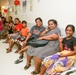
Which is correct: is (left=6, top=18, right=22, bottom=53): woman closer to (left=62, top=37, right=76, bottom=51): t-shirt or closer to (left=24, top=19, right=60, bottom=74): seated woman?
(left=24, top=19, right=60, bottom=74): seated woman

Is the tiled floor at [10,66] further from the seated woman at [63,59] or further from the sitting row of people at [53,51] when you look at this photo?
the seated woman at [63,59]

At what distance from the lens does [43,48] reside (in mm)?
3008

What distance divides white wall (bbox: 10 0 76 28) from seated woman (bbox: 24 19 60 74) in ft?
0.74

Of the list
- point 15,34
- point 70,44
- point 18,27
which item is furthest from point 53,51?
point 18,27

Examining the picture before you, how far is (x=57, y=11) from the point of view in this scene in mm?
3484

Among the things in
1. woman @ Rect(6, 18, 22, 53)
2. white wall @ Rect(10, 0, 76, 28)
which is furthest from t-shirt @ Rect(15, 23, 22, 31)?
white wall @ Rect(10, 0, 76, 28)

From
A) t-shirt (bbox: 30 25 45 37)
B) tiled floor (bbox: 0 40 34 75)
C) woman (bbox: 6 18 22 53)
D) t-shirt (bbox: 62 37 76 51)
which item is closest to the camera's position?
t-shirt (bbox: 62 37 76 51)

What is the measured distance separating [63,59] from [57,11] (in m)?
1.44

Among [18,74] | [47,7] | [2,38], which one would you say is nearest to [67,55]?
[18,74]

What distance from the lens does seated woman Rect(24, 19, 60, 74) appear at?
2877 mm

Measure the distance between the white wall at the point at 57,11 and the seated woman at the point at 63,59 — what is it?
1.65 ft

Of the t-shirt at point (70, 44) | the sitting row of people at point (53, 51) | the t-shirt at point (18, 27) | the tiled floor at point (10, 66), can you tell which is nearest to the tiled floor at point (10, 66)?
the tiled floor at point (10, 66)

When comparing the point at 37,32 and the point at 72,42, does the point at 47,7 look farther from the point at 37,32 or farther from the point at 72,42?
the point at 72,42

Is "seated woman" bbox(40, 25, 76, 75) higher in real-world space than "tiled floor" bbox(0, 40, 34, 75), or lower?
higher
